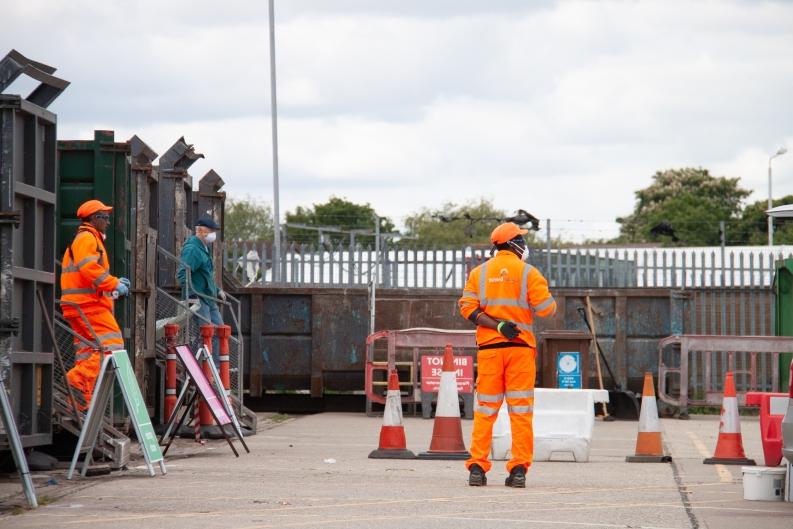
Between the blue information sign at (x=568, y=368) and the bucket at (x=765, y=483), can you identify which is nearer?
the bucket at (x=765, y=483)

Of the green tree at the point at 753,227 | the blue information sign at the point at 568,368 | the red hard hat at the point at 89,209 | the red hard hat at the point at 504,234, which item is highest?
the green tree at the point at 753,227

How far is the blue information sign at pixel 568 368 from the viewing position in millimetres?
20984

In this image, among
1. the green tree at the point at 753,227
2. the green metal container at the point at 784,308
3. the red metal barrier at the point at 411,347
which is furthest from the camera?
the green tree at the point at 753,227

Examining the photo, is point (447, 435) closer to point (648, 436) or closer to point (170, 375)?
point (648, 436)

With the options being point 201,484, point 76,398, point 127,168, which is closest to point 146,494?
point 201,484

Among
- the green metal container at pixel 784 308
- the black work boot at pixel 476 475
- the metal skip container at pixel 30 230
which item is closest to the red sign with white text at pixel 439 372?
the green metal container at pixel 784 308

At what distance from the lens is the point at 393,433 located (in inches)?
519

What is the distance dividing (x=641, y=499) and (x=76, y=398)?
4.83m

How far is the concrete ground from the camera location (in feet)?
28.1

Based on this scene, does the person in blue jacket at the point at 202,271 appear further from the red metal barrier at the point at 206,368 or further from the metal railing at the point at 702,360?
the metal railing at the point at 702,360

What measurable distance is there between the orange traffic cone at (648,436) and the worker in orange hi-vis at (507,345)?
2.71 m

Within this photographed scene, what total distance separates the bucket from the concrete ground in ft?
0.37

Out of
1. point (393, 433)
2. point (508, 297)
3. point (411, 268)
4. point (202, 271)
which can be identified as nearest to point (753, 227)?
point (411, 268)

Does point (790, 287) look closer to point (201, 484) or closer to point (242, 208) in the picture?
point (201, 484)
